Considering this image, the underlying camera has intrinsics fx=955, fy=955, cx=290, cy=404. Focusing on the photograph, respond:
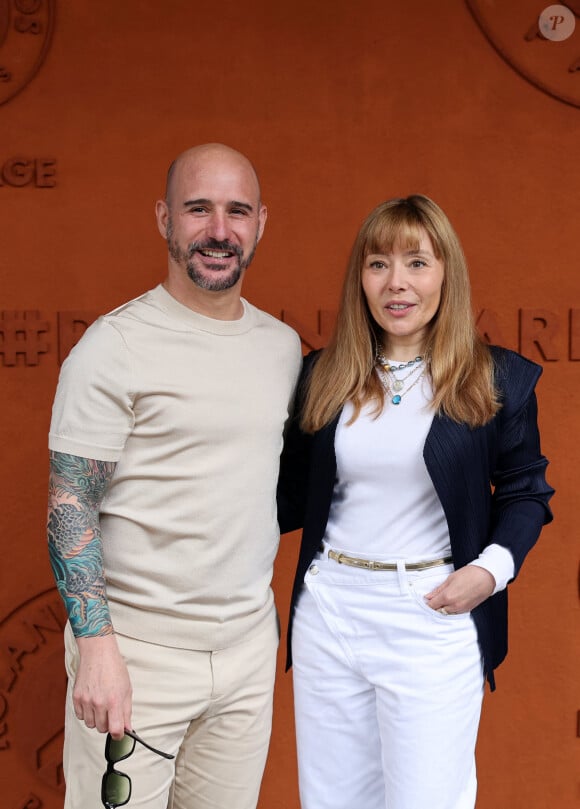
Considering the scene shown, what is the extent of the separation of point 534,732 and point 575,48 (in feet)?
6.88

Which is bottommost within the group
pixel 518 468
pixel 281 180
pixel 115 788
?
pixel 115 788

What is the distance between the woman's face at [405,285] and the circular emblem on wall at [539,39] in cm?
113

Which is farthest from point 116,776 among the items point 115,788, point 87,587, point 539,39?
point 539,39

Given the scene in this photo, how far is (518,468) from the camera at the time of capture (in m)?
2.02

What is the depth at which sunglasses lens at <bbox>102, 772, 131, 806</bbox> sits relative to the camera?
5.82 feet

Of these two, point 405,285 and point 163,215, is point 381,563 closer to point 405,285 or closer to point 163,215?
point 405,285

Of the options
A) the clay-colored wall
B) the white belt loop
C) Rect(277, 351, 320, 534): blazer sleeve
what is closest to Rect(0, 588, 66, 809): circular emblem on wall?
the clay-colored wall

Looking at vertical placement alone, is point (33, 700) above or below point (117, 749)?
below

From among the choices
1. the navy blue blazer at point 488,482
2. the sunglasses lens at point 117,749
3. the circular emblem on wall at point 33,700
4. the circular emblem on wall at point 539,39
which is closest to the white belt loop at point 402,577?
the navy blue blazer at point 488,482

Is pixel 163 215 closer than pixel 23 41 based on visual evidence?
Yes

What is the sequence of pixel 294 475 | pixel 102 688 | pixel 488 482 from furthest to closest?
1. pixel 294 475
2. pixel 488 482
3. pixel 102 688

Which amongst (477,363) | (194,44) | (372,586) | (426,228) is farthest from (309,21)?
(372,586)

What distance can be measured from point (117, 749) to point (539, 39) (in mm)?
2266

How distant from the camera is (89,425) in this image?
1799mm
